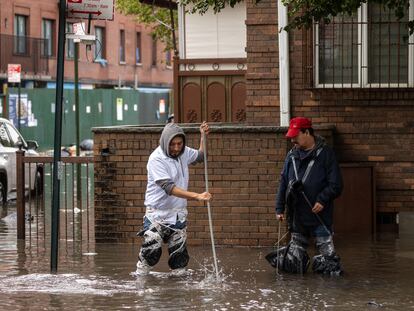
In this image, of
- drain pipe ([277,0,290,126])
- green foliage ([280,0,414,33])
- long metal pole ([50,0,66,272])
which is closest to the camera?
long metal pole ([50,0,66,272])

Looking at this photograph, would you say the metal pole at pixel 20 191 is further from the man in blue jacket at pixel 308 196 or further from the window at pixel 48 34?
the window at pixel 48 34

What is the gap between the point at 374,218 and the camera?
50.4 ft

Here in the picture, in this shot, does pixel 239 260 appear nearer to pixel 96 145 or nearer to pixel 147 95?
pixel 96 145

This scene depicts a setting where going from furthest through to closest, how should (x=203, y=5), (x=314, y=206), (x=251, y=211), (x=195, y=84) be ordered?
(x=195, y=84) < (x=251, y=211) < (x=203, y=5) < (x=314, y=206)

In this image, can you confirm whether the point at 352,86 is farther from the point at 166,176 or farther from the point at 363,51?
the point at 166,176

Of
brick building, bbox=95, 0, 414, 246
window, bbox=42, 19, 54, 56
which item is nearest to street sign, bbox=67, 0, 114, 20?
brick building, bbox=95, 0, 414, 246

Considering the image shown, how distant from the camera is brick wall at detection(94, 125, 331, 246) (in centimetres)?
1416

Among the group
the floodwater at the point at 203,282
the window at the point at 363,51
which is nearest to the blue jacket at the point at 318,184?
the floodwater at the point at 203,282

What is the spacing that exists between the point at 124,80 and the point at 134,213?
1869 inches

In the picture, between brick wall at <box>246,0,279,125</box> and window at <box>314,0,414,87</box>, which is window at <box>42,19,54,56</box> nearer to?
brick wall at <box>246,0,279,125</box>

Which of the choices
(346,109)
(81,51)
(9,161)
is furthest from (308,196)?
(81,51)

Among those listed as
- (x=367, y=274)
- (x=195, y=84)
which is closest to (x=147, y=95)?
(x=195, y=84)

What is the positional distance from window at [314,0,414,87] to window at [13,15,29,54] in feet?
117

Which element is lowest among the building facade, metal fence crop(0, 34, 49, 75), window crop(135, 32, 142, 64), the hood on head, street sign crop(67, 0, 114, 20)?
the hood on head
